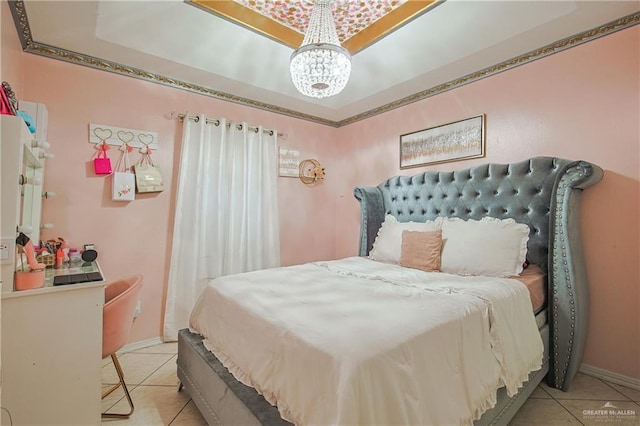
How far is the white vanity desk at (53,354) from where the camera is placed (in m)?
1.27

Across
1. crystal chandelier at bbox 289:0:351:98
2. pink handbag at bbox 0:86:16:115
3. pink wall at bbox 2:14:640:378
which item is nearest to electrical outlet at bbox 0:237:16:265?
pink handbag at bbox 0:86:16:115

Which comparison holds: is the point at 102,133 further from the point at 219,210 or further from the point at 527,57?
the point at 527,57

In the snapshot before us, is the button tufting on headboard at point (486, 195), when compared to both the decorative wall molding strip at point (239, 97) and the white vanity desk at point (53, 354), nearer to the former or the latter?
the decorative wall molding strip at point (239, 97)

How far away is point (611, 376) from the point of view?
80.0 inches

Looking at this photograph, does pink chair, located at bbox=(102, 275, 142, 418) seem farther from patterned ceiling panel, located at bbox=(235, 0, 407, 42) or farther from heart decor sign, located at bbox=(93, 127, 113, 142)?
patterned ceiling panel, located at bbox=(235, 0, 407, 42)

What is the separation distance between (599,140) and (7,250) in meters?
3.46

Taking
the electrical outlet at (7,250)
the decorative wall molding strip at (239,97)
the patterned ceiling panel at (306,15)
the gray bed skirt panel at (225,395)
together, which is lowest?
the gray bed skirt panel at (225,395)

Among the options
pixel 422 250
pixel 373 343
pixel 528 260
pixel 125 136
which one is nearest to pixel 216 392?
pixel 373 343

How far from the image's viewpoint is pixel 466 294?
61.7 inches

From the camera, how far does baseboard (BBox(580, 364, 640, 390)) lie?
6.42 ft

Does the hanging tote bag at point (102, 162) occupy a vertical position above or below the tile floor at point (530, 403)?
above

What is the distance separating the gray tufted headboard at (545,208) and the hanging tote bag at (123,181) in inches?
92.8

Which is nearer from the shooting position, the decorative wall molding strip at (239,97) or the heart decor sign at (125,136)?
the decorative wall molding strip at (239,97)

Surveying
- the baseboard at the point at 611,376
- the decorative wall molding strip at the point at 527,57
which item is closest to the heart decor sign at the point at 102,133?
the decorative wall molding strip at the point at 527,57
